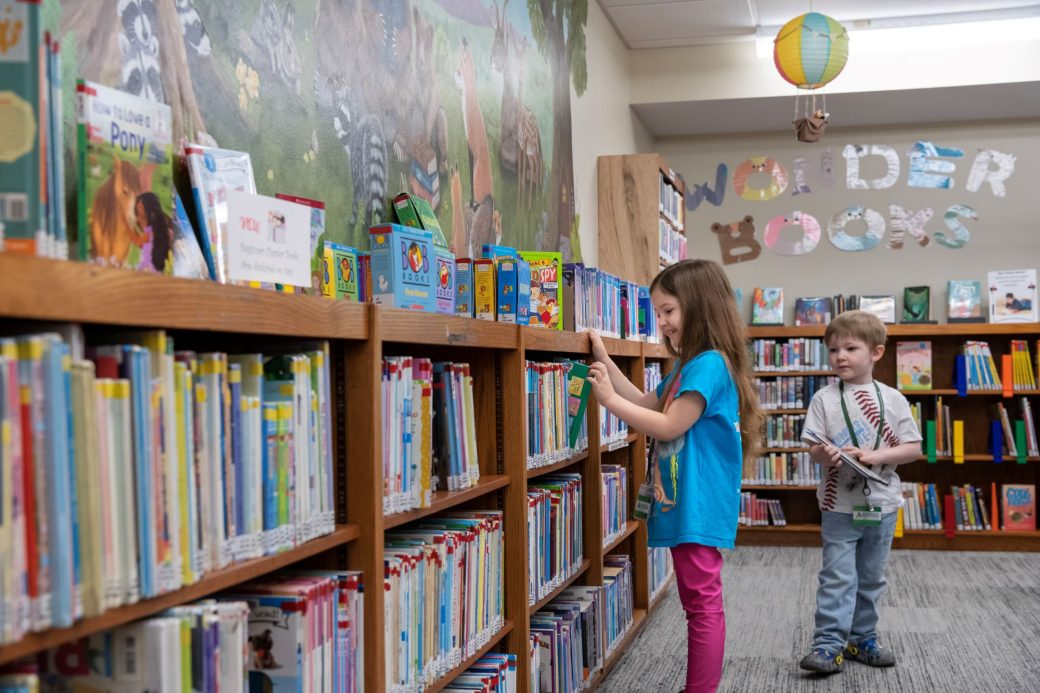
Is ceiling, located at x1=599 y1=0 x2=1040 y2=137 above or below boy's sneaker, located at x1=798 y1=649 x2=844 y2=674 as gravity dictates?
above

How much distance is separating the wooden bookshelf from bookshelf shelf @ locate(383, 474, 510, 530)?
3.28 meters

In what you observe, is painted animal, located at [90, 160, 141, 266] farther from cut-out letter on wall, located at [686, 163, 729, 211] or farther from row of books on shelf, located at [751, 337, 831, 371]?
cut-out letter on wall, located at [686, 163, 729, 211]

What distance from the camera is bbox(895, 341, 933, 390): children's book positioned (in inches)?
259

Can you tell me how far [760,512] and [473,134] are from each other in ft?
13.3

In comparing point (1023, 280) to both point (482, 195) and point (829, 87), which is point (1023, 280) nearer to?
point (829, 87)

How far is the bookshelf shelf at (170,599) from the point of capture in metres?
1.03

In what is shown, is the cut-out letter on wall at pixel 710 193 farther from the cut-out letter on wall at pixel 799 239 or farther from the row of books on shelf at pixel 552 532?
the row of books on shelf at pixel 552 532

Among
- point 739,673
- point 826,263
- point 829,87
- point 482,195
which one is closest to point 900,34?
point 829,87

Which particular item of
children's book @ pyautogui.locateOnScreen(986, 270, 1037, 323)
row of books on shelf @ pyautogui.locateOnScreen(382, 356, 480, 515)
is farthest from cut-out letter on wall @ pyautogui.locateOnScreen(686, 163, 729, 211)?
row of books on shelf @ pyautogui.locateOnScreen(382, 356, 480, 515)

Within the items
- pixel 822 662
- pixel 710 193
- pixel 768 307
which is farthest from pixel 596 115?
pixel 822 662

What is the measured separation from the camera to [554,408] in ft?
10.1

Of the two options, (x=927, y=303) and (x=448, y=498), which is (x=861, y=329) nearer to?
(x=448, y=498)

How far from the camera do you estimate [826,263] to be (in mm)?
7176

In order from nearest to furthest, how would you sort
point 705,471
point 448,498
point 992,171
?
point 448,498 < point 705,471 < point 992,171
